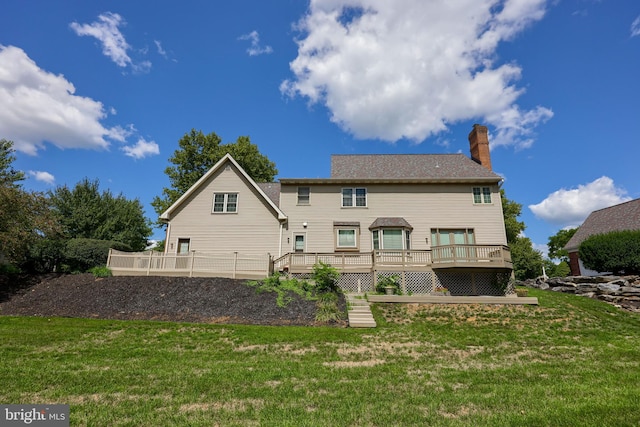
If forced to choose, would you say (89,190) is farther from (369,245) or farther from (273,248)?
(369,245)

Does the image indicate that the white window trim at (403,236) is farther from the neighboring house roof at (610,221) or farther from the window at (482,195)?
the neighboring house roof at (610,221)

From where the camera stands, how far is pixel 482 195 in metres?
20.7

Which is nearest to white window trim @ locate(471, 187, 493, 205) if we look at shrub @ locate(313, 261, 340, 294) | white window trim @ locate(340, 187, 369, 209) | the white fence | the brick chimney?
the brick chimney

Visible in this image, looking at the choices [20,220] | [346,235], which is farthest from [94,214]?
[346,235]

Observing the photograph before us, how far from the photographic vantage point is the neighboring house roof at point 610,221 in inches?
936

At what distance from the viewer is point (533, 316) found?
1238 cm

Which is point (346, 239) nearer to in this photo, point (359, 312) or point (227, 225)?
point (227, 225)

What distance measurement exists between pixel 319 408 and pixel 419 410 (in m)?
1.46

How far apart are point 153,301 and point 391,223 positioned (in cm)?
1336

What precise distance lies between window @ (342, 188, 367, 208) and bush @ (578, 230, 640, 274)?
1533 cm

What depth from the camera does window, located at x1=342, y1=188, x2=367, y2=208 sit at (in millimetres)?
21031

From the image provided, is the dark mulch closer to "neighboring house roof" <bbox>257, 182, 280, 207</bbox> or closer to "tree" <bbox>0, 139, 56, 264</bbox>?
"tree" <bbox>0, 139, 56, 264</bbox>

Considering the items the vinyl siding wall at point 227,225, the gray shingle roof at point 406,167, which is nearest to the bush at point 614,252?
the gray shingle roof at point 406,167

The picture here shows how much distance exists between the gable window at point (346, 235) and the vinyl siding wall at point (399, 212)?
9.8 inches
